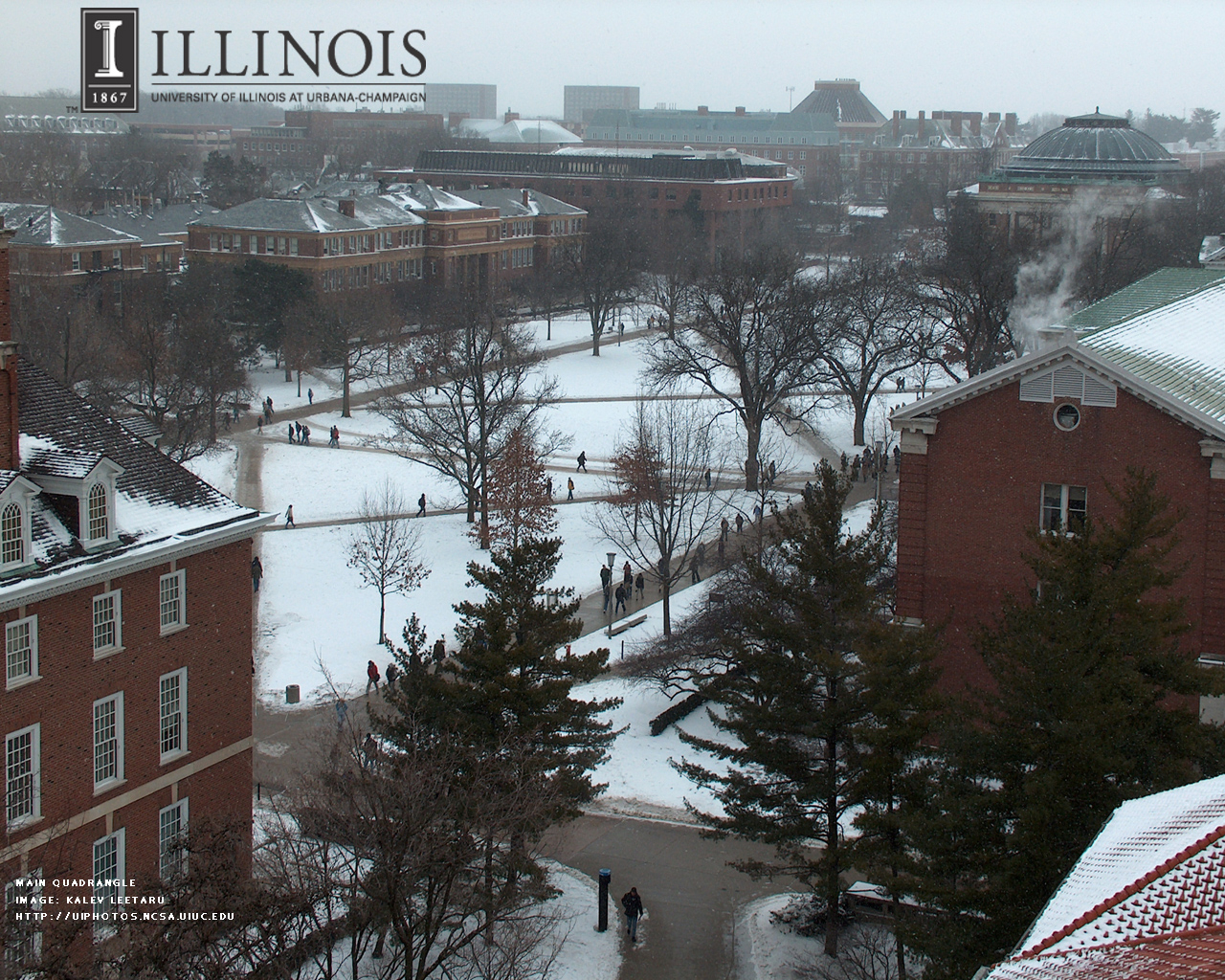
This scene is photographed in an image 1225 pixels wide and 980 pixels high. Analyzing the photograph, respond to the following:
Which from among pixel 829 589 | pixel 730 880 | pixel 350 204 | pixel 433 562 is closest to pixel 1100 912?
pixel 829 589

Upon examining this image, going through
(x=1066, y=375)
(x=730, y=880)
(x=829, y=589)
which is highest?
(x=1066, y=375)

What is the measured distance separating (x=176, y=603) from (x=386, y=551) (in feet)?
46.2

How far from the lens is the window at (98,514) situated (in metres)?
19.8

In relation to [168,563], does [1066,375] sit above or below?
above

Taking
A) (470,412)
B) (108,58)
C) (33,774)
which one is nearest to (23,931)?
(33,774)

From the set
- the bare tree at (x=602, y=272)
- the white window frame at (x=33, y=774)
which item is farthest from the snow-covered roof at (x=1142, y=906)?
the bare tree at (x=602, y=272)

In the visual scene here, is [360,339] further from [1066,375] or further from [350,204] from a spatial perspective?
[1066,375]

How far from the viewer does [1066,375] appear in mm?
25547

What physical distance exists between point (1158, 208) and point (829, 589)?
246 ft

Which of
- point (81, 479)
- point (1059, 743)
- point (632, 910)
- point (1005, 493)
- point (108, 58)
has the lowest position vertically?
point (632, 910)

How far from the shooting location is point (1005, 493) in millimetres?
26422

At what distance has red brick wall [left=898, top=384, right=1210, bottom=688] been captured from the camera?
81.8 feet

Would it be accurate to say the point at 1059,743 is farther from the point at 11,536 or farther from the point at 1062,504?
the point at 11,536

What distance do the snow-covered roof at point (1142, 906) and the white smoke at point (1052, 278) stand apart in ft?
161
